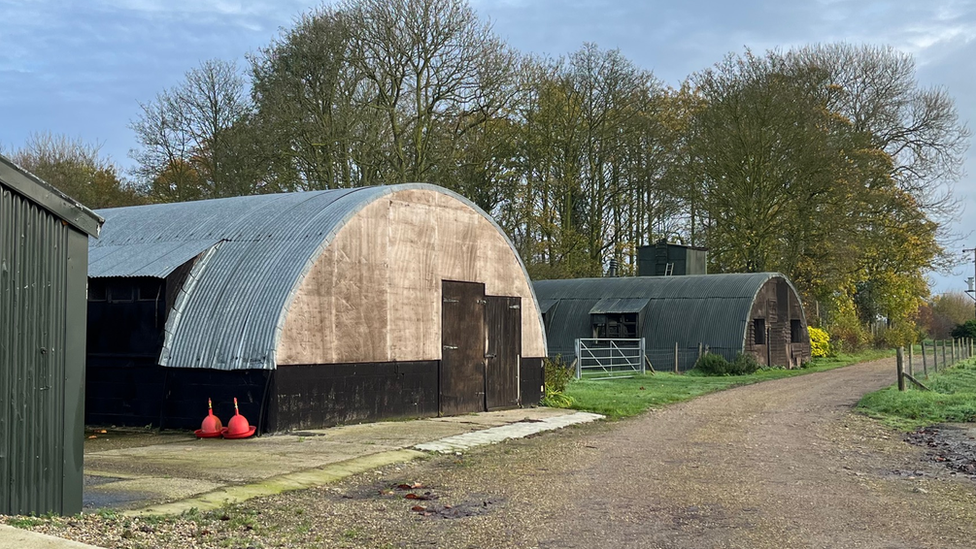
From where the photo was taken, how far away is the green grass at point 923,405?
60.1 ft

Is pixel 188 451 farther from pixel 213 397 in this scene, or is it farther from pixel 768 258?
pixel 768 258

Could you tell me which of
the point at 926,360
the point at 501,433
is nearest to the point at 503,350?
the point at 501,433

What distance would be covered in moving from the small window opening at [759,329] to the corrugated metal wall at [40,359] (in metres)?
30.2

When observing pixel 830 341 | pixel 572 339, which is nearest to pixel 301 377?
pixel 572 339

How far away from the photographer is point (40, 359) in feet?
26.5

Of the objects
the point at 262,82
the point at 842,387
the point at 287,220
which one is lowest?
the point at 842,387

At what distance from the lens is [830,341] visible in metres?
46.0

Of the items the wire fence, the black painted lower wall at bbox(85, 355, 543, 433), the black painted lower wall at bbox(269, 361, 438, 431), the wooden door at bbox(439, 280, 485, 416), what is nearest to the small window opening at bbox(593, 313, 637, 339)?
the wire fence

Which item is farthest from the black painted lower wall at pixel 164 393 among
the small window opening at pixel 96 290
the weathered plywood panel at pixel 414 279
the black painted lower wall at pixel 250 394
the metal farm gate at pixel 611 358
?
the metal farm gate at pixel 611 358

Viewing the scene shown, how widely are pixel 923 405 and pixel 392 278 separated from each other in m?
11.0

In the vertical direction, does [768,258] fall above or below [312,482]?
above

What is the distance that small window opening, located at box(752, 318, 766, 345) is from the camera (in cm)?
3592

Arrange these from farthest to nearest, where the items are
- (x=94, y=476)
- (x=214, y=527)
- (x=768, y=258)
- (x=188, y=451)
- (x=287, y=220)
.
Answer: (x=768, y=258), (x=287, y=220), (x=188, y=451), (x=94, y=476), (x=214, y=527)

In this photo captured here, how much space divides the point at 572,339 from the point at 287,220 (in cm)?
A: 2257
